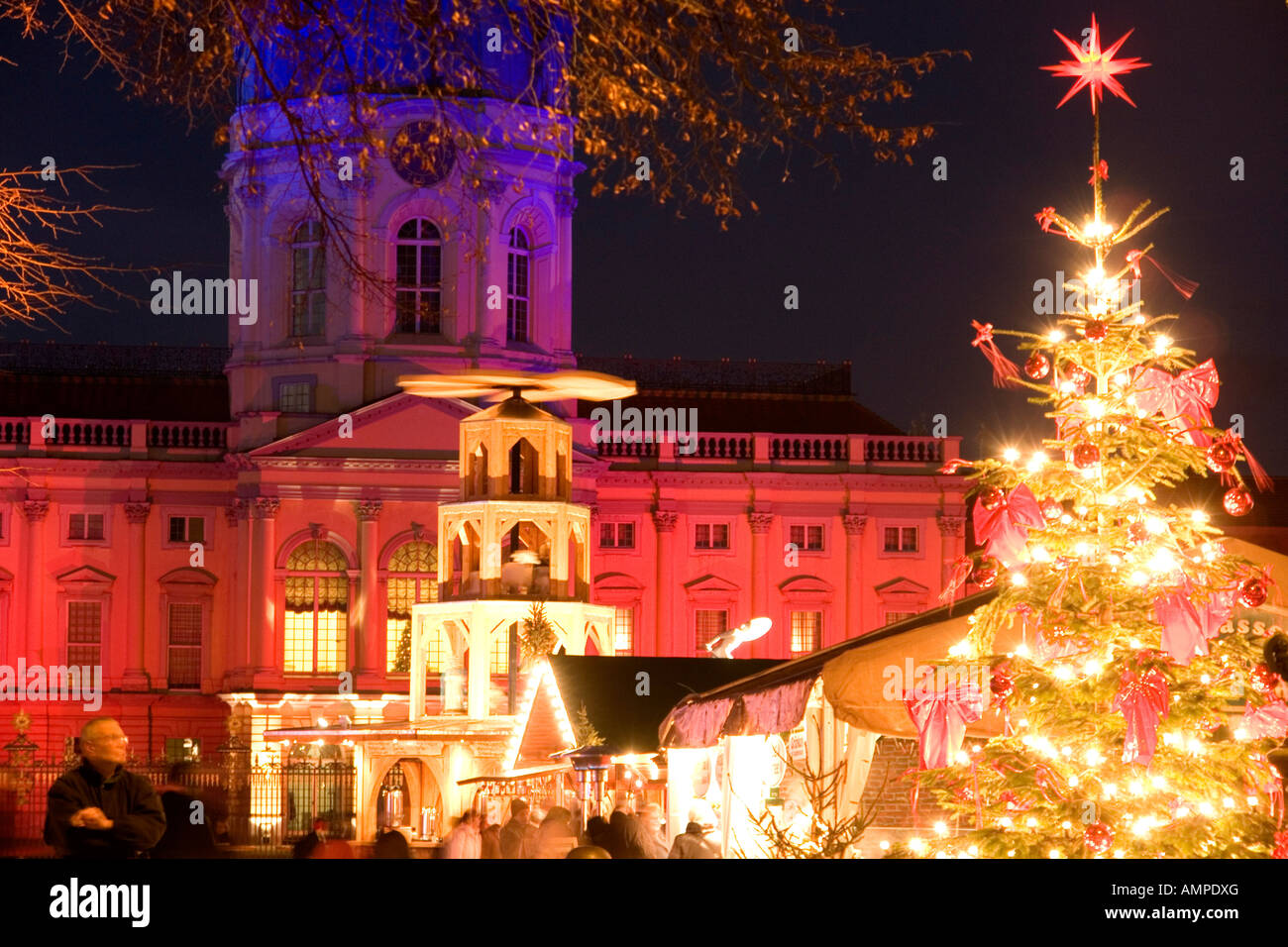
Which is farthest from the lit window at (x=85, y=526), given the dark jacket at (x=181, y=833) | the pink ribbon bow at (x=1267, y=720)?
the pink ribbon bow at (x=1267, y=720)

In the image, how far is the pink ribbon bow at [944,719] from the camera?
12500 mm

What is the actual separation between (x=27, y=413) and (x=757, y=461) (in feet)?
64.2

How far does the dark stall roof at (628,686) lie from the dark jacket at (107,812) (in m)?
14.4

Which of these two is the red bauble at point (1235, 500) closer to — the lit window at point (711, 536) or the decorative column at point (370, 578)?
the decorative column at point (370, 578)

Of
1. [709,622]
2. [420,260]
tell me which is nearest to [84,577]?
[420,260]

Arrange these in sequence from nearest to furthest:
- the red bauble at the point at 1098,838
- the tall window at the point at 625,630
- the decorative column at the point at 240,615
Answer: the red bauble at the point at 1098,838
the decorative column at the point at 240,615
the tall window at the point at 625,630

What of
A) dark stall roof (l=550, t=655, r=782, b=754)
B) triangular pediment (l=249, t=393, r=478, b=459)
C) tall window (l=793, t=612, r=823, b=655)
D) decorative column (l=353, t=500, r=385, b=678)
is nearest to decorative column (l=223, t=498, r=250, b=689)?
triangular pediment (l=249, t=393, r=478, b=459)

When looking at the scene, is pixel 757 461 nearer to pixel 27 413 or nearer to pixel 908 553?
pixel 908 553

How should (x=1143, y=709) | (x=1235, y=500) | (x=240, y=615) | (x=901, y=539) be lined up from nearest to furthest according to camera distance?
(x=1143, y=709) < (x=1235, y=500) < (x=240, y=615) < (x=901, y=539)

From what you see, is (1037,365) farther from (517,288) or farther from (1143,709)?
(517,288)

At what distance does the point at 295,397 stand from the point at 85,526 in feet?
20.3

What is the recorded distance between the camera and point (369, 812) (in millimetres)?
36156

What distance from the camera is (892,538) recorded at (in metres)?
58.2
